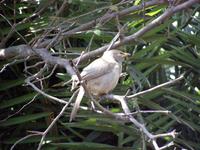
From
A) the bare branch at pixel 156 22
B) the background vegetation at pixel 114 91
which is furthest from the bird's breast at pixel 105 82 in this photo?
the bare branch at pixel 156 22

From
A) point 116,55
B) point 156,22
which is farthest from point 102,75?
point 156,22

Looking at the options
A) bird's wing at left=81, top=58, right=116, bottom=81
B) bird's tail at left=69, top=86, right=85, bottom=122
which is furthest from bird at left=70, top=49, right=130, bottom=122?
bird's tail at left=69, top=86, right=85, bottom=122

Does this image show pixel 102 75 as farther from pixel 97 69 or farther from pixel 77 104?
pixel 77 104

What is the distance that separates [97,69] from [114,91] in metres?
0.36

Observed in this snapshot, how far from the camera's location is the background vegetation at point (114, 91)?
4222mm

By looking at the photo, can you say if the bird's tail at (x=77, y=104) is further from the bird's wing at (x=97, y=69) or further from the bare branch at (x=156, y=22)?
the bird's wing at (x=97, y=69)

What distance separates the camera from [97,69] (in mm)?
4039

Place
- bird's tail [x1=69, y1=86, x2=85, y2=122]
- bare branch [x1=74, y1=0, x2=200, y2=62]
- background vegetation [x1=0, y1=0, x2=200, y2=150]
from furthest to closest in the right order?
background vegetation [x1=0, y1=0, x2=200, y2=150] → bare branch [x1=74, y1=0, x2=200, y2=62] → bird's tail [x1=69, y1=86, x2=85, y2=122]

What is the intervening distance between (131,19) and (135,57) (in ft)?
0.85

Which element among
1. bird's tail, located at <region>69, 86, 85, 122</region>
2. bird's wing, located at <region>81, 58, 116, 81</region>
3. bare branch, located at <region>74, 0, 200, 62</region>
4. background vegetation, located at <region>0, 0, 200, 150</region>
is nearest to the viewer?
bird's tail, located at <region>69, 86, 85, 122</region>

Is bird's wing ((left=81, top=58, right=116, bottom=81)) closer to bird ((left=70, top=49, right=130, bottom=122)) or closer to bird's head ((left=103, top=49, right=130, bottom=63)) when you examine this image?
bird ((left=70, top=49, right=130, bottom=122))

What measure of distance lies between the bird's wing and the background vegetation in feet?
0.28

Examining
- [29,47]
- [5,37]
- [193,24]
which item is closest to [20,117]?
[5,37]

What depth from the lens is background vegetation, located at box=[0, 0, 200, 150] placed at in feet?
13.9
